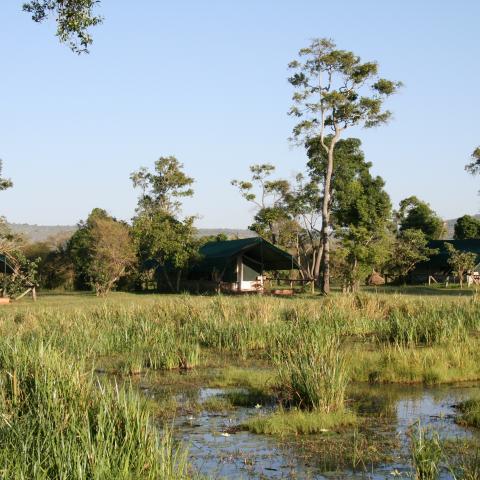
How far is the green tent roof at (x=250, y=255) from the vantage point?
3966 cm

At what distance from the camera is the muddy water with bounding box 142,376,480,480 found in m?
6.54

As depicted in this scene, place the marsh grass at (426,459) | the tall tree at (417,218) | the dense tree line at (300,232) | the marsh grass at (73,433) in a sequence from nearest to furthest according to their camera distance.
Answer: the marsh grass at (73,433), the marsh grass at (426,459), the dense tree line at (300,232), the tall tree at (417,218)

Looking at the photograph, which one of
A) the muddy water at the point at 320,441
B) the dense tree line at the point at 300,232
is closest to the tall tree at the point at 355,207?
the dense tree line at the point at 300,232

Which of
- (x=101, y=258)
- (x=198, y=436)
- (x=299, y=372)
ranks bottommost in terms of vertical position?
(x=198, y=436)

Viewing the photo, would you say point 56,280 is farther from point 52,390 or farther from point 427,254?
point 52,390

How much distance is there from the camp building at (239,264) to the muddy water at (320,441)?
29421 millimetres

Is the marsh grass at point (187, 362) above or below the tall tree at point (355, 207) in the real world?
below

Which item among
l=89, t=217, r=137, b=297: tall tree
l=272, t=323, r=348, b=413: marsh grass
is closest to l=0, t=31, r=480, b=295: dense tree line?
l=89, t=217, r=137, b=297: tall tree

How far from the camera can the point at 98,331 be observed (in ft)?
47.9

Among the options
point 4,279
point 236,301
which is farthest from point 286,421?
point 4,279

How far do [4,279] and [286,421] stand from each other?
83.8 feet

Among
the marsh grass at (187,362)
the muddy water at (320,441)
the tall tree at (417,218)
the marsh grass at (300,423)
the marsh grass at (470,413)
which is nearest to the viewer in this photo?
the marsh grass at (187,362)

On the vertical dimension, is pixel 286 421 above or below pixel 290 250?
below

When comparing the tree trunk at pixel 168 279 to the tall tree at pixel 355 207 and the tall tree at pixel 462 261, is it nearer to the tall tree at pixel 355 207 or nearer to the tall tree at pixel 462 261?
the tall tree at pixel 355 207
